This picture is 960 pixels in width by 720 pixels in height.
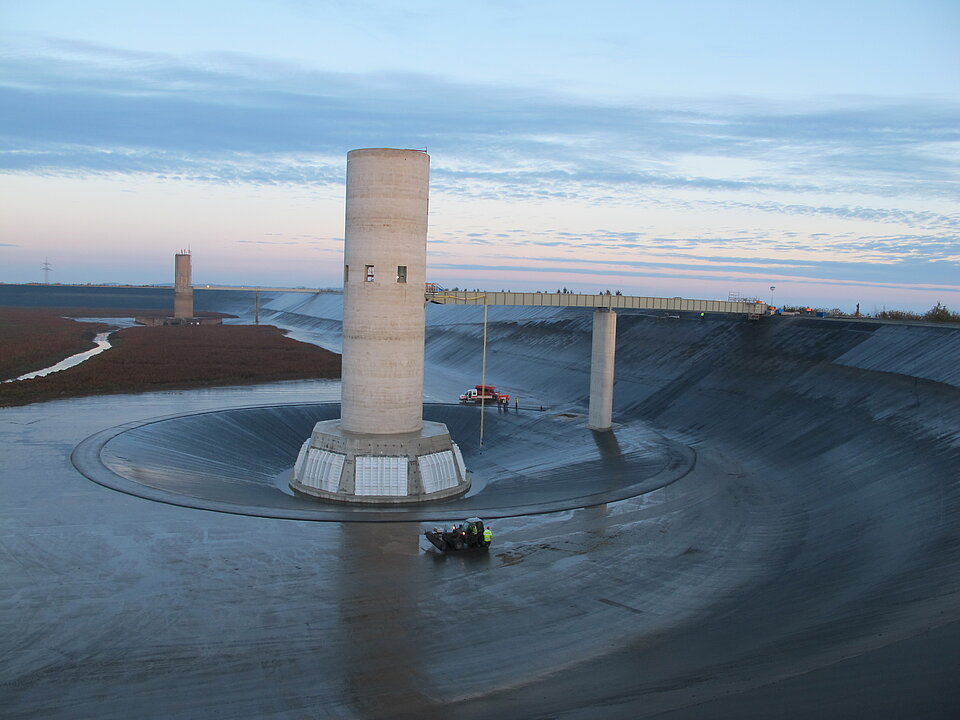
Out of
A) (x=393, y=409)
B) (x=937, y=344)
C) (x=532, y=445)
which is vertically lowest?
(x=532, y=445)

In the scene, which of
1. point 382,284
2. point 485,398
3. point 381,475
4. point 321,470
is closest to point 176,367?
point 485,398

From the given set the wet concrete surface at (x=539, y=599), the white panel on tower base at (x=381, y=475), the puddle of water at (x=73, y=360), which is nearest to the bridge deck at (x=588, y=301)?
the white panel on tower base at (x=381, y=475)

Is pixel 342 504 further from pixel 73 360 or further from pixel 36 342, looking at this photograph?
pixel 36 342

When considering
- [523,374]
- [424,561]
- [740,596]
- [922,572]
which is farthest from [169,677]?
[523,374]

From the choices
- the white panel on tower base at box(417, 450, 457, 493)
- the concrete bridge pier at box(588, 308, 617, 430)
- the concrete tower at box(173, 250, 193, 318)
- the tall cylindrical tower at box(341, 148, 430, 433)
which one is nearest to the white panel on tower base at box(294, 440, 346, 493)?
the tall cylindrical tower at box(341, 148, 430, 433)

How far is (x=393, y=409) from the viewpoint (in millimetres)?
36438

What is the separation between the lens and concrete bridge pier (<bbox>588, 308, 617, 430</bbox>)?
164 feet

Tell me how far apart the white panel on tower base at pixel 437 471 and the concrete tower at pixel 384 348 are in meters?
0.05

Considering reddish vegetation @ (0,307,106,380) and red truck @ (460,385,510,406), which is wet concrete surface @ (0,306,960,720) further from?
reddish vegetation @ (0,307,106,380)

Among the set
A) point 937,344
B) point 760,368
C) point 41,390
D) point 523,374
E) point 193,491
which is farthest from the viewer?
point 523,374

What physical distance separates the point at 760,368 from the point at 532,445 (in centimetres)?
1872

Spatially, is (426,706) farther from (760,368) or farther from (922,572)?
(760,368)

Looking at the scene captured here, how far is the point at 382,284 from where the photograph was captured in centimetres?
3600

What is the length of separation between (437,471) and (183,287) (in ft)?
570
